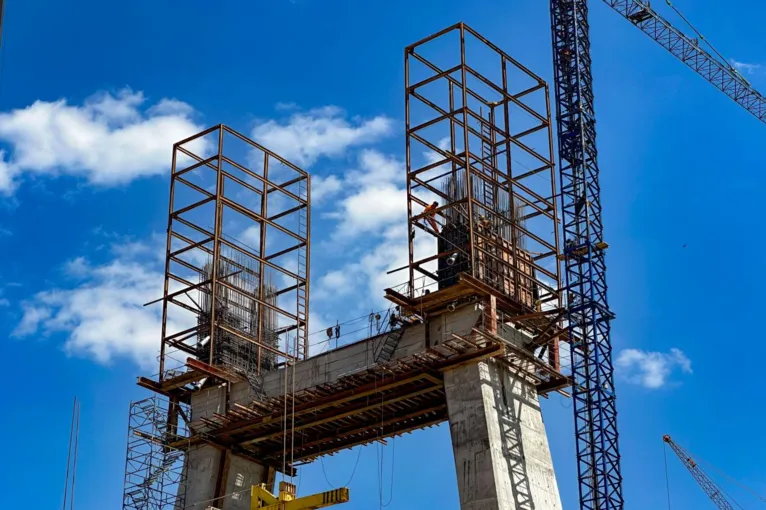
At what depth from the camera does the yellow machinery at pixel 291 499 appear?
63719mm

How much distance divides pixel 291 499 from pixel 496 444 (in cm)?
1010

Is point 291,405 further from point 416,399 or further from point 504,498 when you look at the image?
point 504,498

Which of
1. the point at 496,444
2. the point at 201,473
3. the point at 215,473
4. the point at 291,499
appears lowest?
the point at 291,499

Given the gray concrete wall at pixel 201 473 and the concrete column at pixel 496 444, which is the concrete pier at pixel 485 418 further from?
the gray concrete wall at pixel 201 473

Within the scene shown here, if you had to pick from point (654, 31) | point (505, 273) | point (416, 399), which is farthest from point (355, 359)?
point (654, 31)

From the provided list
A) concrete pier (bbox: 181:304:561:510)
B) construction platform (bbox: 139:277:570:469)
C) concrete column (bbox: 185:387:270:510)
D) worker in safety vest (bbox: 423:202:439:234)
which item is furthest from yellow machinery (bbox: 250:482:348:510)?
worker in safety vest (bbox: 423:202:439:234)

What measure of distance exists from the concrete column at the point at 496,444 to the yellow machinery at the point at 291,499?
7.33m

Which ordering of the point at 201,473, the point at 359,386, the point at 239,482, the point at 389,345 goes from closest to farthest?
the point at 359,386 → the point at 389,345 → the point at 201,473 → the point at 239,482

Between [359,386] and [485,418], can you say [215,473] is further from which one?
[485,418]

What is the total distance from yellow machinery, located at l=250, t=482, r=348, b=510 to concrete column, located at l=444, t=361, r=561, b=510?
289 inches

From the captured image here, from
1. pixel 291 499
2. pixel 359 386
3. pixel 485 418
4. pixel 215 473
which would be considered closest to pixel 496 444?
pixel 485 418

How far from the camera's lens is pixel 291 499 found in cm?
6581

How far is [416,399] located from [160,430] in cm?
1609

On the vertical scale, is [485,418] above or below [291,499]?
above
